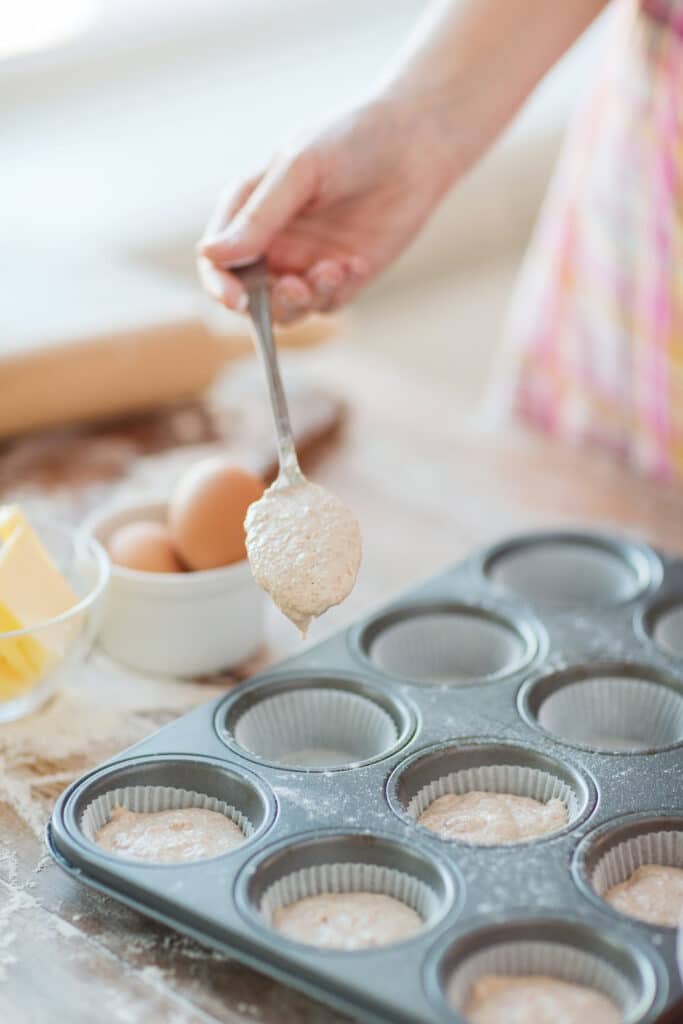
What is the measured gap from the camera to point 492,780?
1282 mm

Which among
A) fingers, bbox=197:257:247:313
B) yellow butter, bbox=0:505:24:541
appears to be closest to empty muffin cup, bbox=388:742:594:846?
yellow butter, bbox=0:505:24:541

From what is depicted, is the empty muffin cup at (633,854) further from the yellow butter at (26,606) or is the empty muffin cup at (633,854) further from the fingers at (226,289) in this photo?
the fingers at (226,289)

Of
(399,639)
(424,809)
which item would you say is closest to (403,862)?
(424,809)

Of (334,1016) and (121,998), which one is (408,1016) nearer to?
(334,1016)

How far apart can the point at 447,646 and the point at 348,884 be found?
43 centimetres

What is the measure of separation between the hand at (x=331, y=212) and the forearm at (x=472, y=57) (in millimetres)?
25

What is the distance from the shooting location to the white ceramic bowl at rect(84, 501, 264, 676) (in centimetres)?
146

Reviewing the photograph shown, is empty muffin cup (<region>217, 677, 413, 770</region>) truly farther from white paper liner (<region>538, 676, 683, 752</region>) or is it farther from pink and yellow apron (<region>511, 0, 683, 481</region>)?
pink and yellow apron (<region>511, 0, 683, 481</region>)

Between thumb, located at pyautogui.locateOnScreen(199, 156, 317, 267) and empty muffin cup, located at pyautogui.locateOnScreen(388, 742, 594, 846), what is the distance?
0.59 m

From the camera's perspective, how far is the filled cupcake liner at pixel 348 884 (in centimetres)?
112

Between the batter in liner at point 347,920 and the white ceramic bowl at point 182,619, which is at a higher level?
the white ceramic bowl at point 182,619

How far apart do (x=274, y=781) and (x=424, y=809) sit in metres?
0.14

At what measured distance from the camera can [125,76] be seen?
3.34m

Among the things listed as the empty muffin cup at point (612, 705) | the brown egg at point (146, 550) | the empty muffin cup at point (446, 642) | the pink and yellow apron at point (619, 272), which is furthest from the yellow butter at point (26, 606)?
the pink and yellow apron at point (619, 272)
